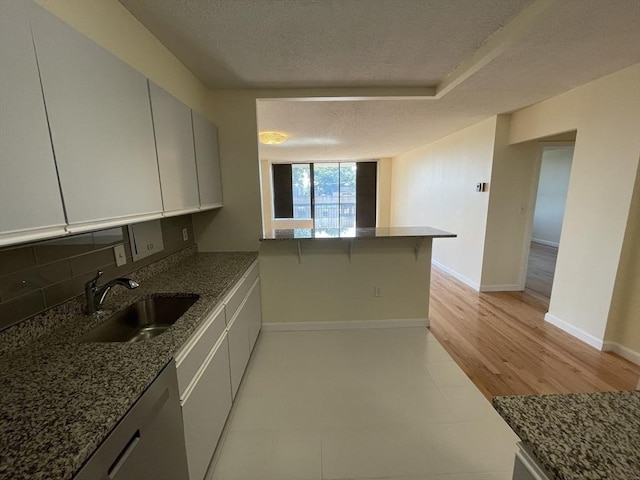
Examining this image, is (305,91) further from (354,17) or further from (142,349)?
Result: (142,349)

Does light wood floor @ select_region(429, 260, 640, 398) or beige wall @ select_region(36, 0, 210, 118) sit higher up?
beige wall @ select_region(36, 0, 210, 118)

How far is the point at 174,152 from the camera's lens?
5.58ft

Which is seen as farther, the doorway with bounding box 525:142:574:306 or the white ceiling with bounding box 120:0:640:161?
the doorway with bounding box 525:142:574:306

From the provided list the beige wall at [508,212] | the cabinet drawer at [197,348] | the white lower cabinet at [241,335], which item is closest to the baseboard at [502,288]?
the beige wall at [508,212]

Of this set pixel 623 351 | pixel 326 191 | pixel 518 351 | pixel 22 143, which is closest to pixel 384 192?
pixel 326 191

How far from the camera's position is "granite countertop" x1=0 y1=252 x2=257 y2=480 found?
607 millimetres

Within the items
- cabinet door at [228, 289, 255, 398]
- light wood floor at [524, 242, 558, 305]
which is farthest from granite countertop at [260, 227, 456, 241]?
light wood floor at [524, 242, 558, 305]

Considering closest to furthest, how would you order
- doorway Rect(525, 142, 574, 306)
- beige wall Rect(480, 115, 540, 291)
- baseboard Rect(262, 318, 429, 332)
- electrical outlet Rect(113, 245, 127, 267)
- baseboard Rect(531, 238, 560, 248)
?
electrical outlet Rect(113, 245, 127, 267) < baseboard Rect(262, 318, 429, 332) < beige wall Rect(480, 115, 540, 291) < doorway Rect(525, 142, 574, 306) < baseboard Rect(531, 238, 560, 248)

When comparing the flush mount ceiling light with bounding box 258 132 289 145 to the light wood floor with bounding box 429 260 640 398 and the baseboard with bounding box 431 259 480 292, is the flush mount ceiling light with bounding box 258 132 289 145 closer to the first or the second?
the light wood floor with bounding box 429 260 640 398

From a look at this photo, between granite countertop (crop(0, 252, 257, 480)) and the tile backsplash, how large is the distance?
13 centimetres

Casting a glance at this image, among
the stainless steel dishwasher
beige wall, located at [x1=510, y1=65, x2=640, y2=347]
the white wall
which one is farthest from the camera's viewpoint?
the white wall

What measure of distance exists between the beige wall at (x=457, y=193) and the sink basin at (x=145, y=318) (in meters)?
3.94

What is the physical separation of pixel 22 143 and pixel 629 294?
13.1 feet

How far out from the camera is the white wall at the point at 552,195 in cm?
647
